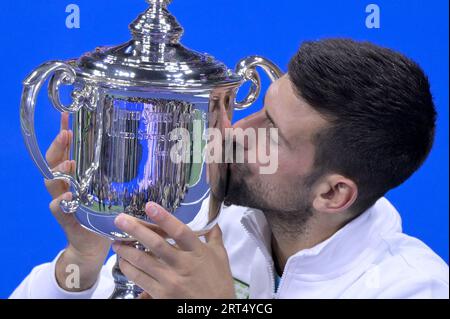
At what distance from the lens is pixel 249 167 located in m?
1.31

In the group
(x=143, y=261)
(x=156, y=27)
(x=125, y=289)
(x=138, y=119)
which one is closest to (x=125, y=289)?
(x=125, y=289)

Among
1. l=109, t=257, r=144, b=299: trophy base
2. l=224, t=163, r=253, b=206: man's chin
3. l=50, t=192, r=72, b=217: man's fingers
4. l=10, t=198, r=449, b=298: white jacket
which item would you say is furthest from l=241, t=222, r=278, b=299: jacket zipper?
l=50, t=192, r=72, b=217: man's fingers

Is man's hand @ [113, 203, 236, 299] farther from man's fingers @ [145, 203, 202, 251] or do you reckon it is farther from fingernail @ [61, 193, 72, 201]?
fingernail @ [61, 193, 72, 201]

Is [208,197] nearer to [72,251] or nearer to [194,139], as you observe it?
[194,139]

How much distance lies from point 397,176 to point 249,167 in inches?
10.1

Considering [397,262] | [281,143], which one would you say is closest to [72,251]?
[281,143]

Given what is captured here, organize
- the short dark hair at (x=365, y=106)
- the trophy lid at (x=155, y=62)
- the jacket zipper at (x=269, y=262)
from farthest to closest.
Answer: the jacket zipper at (x=269, y=262) < the short dark hair at (x=365, y=106) < the trophy lid at (x=155, y=62)

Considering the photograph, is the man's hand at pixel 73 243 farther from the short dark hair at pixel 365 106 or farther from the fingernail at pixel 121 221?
the short dark hair at pixel 365 106

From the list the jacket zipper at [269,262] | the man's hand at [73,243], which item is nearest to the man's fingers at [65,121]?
the man's hand at [73,243]

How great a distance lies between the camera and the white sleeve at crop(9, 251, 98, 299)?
4.65ft

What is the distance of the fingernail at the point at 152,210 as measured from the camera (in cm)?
115

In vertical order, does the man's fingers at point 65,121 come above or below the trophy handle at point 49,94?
below

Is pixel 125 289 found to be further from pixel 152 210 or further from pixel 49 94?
pixel 49 94

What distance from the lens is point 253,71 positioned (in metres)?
1.32
